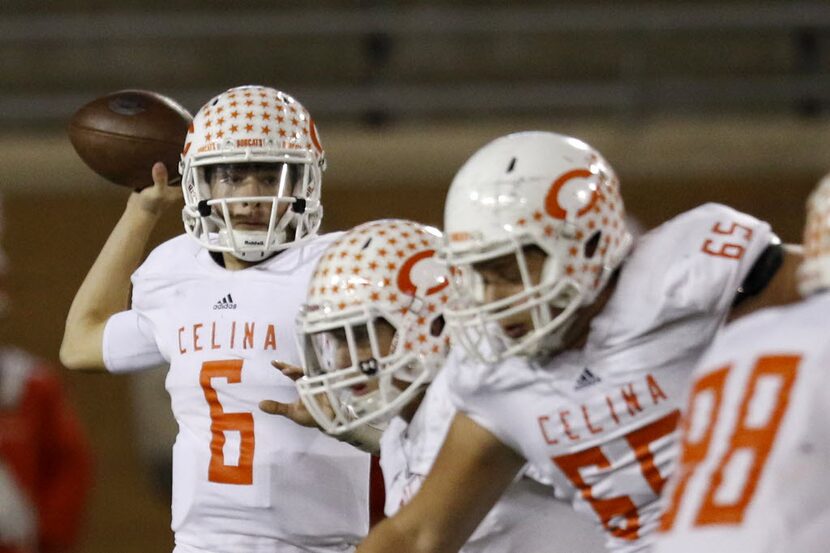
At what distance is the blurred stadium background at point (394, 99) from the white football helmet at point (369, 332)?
307 centimetres

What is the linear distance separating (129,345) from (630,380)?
114 cm

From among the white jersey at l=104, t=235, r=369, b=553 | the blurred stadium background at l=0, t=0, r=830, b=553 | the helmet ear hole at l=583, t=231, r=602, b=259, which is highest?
the helmet ear hole at l=583, t=231, r=602, b=259

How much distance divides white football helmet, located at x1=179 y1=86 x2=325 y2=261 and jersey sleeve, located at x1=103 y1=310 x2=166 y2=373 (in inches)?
8.8

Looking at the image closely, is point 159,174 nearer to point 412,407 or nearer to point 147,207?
point 147,207

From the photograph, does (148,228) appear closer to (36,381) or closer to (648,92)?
(36,381)

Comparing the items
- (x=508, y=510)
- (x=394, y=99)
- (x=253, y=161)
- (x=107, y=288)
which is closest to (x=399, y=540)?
(x=508, y=510)

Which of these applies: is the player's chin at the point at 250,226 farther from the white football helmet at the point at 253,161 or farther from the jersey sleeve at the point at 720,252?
the jersey sleeve at the point at 720,252

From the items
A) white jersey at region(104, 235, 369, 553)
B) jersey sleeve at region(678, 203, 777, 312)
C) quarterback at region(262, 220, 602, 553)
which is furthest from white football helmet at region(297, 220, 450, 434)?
jersey sleeve at region(678, 203, 777, 312)

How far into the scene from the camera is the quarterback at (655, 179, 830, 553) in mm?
1636

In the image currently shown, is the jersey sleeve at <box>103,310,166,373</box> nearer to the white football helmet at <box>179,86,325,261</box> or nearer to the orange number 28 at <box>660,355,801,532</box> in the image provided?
the white football helmet at <box>179,86,325,261</box>

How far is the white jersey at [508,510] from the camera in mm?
2635

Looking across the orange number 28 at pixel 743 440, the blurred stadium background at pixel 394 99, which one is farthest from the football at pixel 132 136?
Answer: the blurred stadium background at pixel 394 99

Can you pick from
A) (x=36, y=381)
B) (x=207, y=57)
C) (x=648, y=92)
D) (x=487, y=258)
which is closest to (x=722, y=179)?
(x=648, y=92)

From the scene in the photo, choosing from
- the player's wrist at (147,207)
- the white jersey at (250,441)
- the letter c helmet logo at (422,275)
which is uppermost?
the letter c helmet logo at (422,275)
